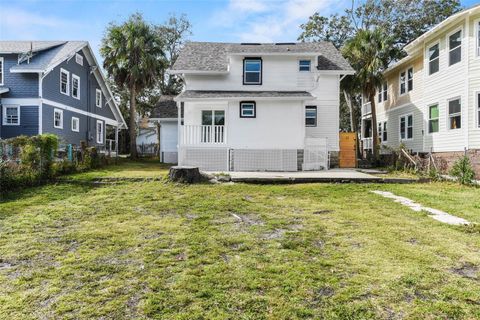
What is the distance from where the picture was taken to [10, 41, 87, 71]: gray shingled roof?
18.0 m

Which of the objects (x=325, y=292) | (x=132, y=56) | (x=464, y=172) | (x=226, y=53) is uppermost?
(x=132, y=56)

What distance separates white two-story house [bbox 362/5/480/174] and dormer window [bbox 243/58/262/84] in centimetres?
803

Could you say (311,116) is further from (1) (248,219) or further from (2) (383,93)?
(1) (248,219)

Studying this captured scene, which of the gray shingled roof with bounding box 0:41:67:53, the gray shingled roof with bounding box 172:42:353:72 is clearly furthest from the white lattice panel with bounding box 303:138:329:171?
the gray shingled roof with bounding box 0:41:67:53

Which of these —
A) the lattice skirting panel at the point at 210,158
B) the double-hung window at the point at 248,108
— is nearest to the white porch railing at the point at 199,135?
the lattice skirting panel at the point at 210,158

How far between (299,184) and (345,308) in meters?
8.43

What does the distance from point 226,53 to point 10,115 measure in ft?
40.2

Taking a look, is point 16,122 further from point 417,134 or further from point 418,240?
point 417,134

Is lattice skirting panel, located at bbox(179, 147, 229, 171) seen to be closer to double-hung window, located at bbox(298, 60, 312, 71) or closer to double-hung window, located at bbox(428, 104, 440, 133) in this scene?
double-hung window, located at bbox(298, 60, 312, 71)

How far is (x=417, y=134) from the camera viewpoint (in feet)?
59.4

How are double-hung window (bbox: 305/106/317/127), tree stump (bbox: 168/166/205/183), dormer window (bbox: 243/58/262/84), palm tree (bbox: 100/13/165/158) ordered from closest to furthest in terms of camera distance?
tree stump (bbox: 168/166/205/183)
dormer window (bbox: 243/58/262/84)
double-hung window (bbox: 305/106/317/127)
palm tree (bbox: 100/13/165/158)

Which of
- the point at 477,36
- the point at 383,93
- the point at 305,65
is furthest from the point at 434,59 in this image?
the point at 383,93

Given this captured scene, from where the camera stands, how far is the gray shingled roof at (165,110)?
76.9 feet

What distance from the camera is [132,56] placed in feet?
80.6
